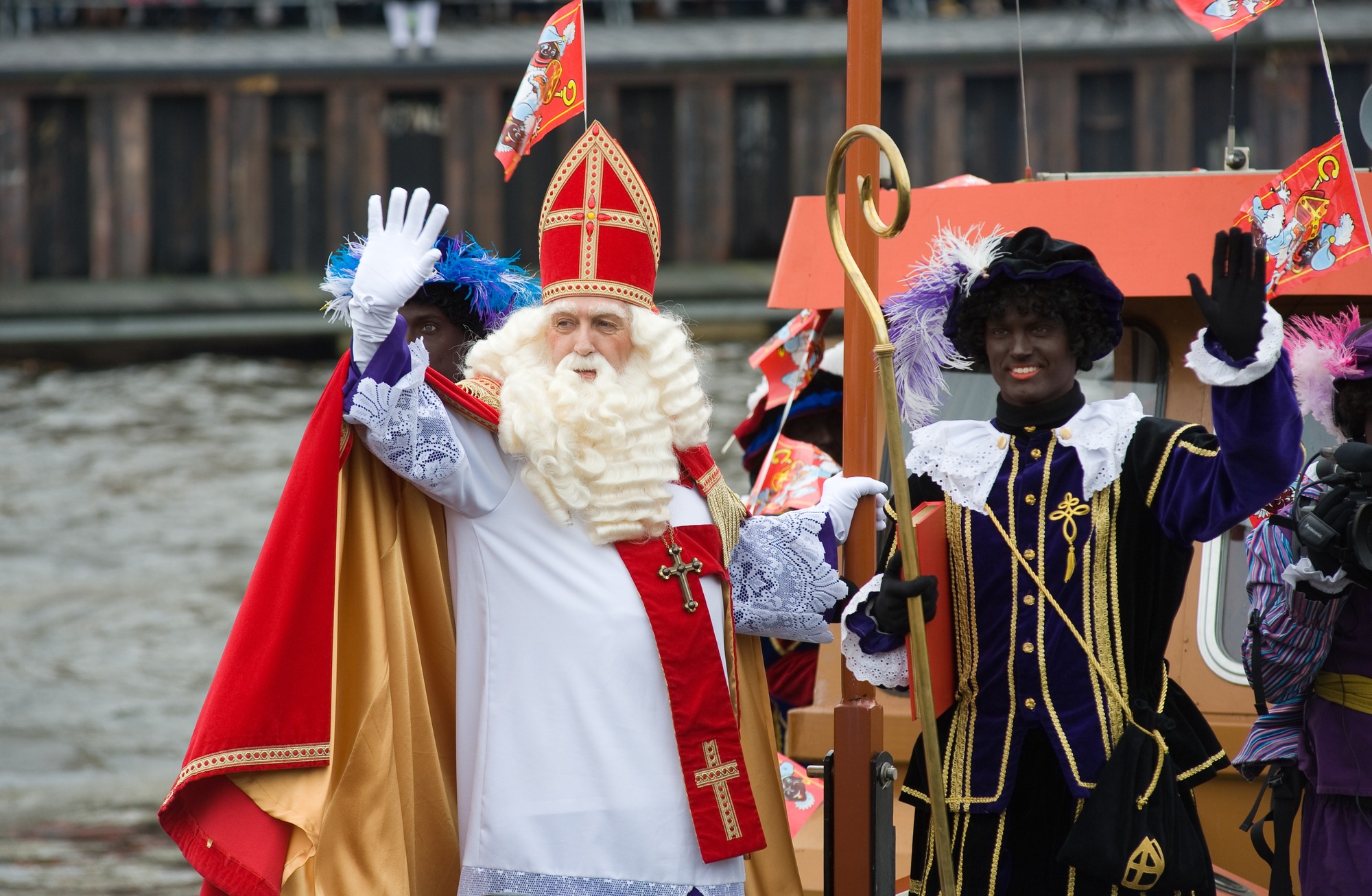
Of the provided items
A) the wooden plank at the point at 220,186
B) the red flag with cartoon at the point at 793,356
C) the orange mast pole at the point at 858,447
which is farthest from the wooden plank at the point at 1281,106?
the orange mast pole at the point at 858,447

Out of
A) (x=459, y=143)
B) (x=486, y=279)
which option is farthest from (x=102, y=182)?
(x=486, y=279)

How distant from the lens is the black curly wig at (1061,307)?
282cm

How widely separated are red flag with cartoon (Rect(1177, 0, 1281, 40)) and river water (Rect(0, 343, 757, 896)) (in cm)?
290

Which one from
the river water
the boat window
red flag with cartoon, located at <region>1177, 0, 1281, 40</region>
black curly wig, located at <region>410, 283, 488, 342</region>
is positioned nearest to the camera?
red flag with cartoon, located at <region>1177, 0, 1281, 40</region>

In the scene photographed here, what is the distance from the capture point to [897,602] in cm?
271

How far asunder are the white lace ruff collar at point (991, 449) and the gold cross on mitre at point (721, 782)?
23.8 inches

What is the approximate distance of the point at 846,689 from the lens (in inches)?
111

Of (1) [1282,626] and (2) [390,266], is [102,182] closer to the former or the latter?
(2) [390,266]

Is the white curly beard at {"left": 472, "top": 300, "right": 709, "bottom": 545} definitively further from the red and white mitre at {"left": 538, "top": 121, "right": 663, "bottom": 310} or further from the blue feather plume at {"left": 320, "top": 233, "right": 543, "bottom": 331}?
the blue feather plume at {"left": 320, "top": 233, "right": 543, "bottom": 331}

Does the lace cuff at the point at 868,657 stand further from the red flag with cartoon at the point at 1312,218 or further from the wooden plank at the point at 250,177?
the wooden plank at the point at 250,177

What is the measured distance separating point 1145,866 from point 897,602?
0.57m

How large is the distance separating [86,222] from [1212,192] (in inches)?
509

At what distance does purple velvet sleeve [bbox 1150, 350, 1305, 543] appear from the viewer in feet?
8.19

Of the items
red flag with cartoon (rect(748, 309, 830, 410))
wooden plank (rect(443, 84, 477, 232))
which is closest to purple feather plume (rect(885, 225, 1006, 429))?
red flag with cartoon (rect(748, 309, 830, 410))
